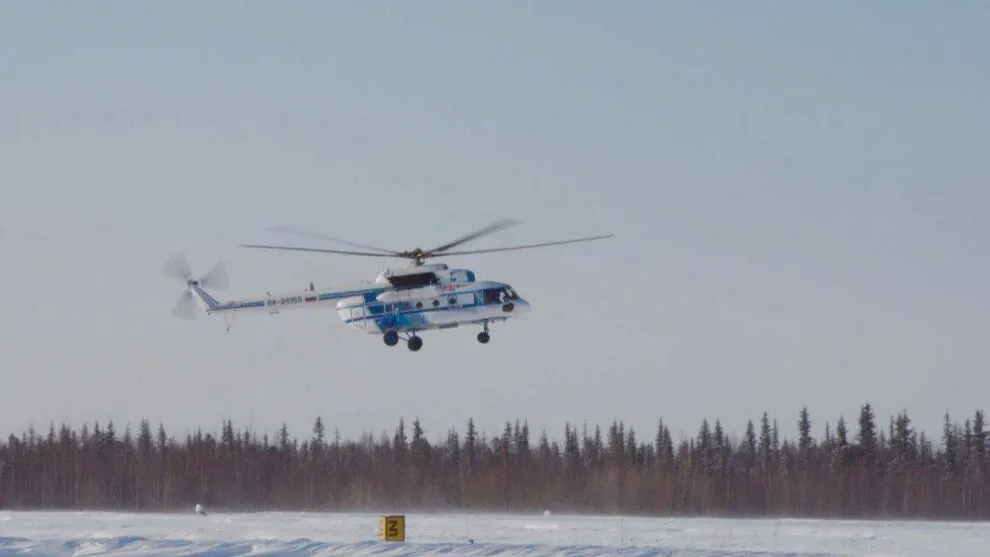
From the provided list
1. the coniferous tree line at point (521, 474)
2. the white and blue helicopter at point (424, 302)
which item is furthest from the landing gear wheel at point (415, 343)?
the coniferous tree line at point (521, 474)

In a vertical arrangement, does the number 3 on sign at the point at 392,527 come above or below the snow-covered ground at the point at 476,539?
above

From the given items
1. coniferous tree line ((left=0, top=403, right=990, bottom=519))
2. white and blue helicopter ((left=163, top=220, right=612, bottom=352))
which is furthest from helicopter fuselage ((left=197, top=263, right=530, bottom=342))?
coniferous tree line ((left=0, top=403, right=990, bottom=519))

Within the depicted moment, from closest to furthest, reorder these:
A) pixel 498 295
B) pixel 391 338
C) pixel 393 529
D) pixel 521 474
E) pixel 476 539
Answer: pixel 393 529
pixel 498 295
pixel 391 338
pixel 476 539
pixel 521 474

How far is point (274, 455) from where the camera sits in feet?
443

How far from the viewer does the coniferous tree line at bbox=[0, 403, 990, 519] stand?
114 metres

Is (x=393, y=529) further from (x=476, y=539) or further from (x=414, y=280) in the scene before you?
(x=476, y=539)

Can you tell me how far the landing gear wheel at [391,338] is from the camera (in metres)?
53.5

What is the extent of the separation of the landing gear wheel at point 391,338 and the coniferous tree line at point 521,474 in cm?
5874

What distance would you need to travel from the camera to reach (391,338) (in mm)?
53500

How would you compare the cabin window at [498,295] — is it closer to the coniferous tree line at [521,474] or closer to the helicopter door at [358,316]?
the helicopter door at [358,316]

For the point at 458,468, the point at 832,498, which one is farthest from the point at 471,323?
the point at 458,468

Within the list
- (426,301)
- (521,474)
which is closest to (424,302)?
(426,301)

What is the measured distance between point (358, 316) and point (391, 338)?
1219 mm

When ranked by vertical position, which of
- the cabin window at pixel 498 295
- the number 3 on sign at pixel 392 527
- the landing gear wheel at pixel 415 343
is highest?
the cabin window at pixel 498 295
